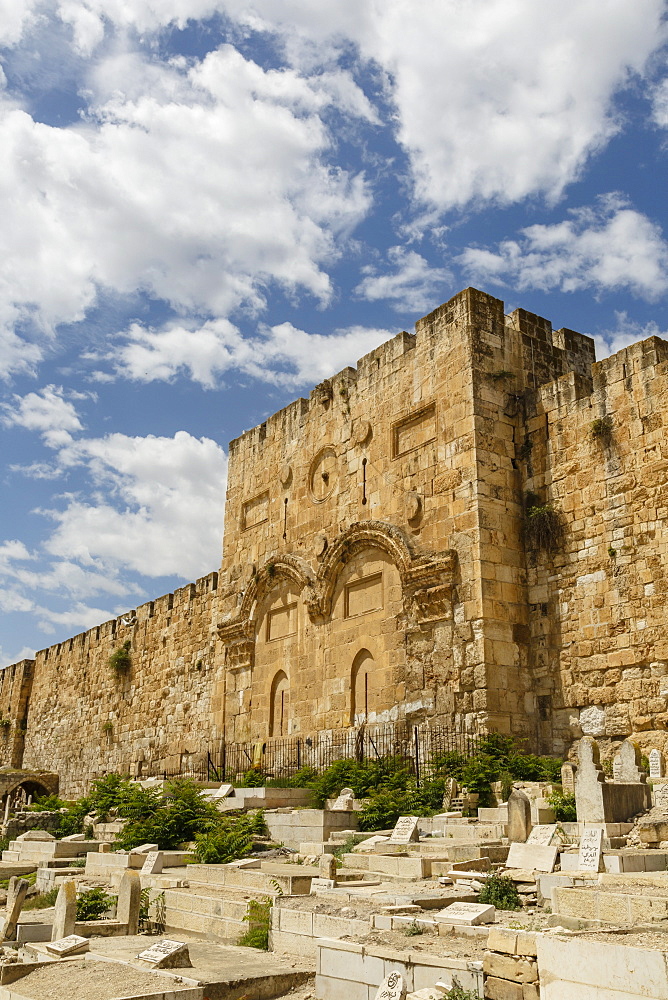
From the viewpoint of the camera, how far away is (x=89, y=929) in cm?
777

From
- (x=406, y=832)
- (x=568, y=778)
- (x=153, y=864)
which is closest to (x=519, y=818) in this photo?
(x=406, y=832)

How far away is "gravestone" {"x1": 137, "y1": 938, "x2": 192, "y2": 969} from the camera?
6.11 metres

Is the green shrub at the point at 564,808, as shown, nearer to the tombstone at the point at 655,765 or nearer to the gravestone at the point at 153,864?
the tombstone at the point at 655,765

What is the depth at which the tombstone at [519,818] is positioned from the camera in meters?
9.25

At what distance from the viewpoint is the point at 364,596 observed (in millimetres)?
16016

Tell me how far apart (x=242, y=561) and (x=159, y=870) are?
1028 cm

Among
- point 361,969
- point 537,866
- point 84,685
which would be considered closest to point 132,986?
point 361,969

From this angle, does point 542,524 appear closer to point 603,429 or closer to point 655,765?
point 603,429

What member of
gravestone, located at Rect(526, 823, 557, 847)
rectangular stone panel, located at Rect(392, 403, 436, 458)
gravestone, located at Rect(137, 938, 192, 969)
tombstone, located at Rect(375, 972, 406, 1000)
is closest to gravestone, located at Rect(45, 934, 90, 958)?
gravestone, located at Rect(137, 938, 192, 969)

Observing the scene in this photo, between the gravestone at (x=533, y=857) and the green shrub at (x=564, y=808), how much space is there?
1662 mm

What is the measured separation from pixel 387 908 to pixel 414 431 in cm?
1007

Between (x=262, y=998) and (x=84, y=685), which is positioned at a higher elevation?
(x=84, y=685)

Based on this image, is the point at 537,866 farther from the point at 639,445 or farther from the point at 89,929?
the point at 639,445

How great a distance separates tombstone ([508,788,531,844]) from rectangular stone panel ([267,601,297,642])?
28.9ft
